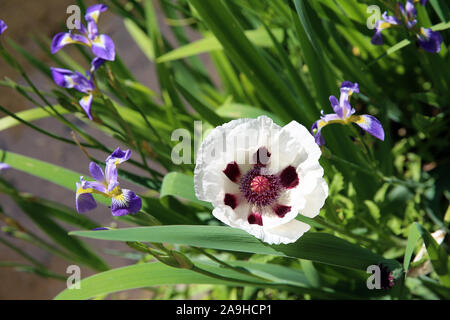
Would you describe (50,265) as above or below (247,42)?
below

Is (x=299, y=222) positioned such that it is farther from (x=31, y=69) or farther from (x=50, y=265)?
(x=31, y=69)

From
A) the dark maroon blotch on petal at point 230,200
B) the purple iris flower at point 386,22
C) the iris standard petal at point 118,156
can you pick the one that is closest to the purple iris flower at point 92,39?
the iris standard petal at point 118,156

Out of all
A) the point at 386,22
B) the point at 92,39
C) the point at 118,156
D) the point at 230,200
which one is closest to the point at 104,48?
the point at 92,39

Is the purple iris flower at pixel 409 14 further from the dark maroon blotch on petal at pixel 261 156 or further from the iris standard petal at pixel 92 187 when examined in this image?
the iris standard petal at pixel 92 187

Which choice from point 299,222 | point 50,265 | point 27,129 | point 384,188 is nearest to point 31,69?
point 27,129

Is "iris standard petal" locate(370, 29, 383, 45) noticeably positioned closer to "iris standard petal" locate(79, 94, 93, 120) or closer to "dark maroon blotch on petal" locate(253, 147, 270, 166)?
"dark maroon blotch on petal" locate(253, 147, 270, 166)

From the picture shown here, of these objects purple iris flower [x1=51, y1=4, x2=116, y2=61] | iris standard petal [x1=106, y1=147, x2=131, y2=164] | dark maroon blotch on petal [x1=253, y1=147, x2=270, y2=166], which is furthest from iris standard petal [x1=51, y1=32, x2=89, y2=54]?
dark maroon blotch on petal [x1=253, y1=147, x2=270, y2=166]
